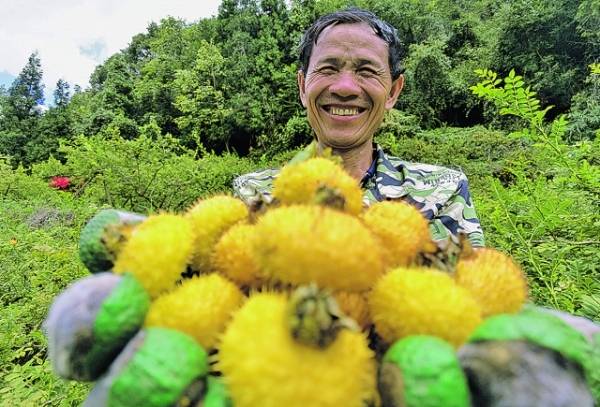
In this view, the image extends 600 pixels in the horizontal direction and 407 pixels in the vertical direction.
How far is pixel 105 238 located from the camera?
871 millimetres

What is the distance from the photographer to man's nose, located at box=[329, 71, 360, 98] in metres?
2.38

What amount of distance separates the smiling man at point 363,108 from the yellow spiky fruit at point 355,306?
1515mm

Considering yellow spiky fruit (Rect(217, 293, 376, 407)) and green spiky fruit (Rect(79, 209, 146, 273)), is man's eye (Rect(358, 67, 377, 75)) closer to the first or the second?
green spiky fruit (Rect(79, 209, 146, 273))

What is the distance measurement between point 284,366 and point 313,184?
343mm

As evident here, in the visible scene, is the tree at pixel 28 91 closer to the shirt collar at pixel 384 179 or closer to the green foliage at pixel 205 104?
the green foliage at pixel 205 104

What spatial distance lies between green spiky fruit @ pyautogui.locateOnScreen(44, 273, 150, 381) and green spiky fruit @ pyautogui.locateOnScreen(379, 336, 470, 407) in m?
0.39

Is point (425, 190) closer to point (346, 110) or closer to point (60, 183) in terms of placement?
point (346, 110)

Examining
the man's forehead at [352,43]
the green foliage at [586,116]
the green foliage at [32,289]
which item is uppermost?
the man's forehead at [352,43]

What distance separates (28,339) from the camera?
3568 mm

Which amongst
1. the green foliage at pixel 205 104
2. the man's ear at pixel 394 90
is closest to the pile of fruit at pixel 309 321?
the man's ear at pixel 394 90

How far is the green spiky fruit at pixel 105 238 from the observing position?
869 mm

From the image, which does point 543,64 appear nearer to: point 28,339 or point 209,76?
point 209,76

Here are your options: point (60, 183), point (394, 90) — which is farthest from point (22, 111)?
point (394, 90)

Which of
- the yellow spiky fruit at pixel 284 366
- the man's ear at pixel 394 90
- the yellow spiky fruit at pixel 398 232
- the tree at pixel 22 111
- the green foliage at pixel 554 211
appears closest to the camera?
the yellow spiky fruit at pixel 284 366
